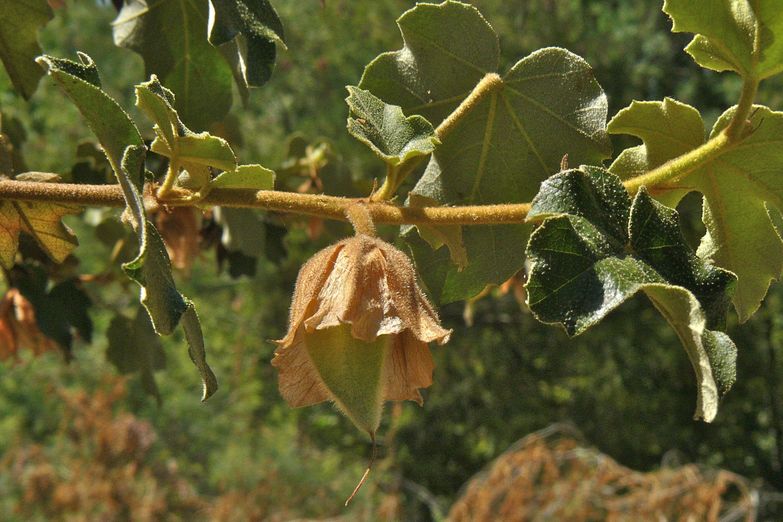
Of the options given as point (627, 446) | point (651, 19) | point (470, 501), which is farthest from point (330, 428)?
point (651, 19)

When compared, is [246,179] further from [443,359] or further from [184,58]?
[443,359]

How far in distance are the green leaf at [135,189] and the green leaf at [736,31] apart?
28 centimetres

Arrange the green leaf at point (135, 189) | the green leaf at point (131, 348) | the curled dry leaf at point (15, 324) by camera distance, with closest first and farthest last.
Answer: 1. the green leaf at point (135, 189)
2. the curled dry leaf at point (15, 324)
3. the green leaf at point (131, 348)

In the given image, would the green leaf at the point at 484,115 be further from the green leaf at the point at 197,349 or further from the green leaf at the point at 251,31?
the green leaf at the point at 197,349

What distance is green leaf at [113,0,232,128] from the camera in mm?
742

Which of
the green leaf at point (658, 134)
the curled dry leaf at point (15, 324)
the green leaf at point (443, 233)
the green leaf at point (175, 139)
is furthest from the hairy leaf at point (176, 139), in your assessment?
the curled dry leaf at point (15, 324)

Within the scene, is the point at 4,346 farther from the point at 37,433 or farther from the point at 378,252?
the point at 37,433

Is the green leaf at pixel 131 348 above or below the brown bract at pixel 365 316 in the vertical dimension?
below

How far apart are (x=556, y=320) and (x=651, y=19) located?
18.9 ft

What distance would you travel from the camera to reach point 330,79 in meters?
5.71

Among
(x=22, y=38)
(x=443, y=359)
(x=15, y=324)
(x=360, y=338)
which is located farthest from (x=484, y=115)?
(x=443, y=359)

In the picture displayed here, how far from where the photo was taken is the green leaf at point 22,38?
2.19 feet

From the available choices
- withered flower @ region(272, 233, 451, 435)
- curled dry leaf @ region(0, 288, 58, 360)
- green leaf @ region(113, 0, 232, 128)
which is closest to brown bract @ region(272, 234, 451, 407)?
withered flower @ region(272, 233, 451, 435)

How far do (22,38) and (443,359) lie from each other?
505 cm
